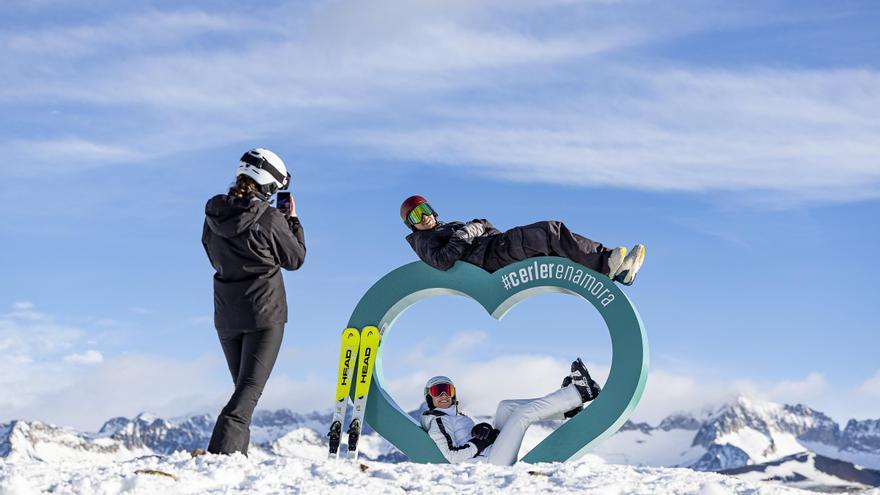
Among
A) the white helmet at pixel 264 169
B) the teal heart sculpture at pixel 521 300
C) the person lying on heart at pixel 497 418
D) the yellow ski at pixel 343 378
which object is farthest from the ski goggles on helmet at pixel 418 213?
the white helmet at pixel 264 169

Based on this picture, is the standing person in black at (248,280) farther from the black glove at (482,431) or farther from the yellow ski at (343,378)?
the black glove at (482,431)

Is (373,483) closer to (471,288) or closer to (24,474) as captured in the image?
(24,474)

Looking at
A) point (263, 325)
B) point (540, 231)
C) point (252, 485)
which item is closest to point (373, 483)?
point (252, 485)

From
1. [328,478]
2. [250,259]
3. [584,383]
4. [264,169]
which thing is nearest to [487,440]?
[584,383]

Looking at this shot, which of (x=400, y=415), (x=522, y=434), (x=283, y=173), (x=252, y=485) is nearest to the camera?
(x=252, y=485)

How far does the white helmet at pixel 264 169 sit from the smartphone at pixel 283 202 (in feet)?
0.29

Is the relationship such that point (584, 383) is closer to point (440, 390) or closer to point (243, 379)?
point (440, 390)

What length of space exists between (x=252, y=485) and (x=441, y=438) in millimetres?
3977

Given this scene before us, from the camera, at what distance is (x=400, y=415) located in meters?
12.5

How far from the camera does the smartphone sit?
1048 cm

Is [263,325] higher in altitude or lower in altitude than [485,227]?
lower

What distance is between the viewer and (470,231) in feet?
41.0

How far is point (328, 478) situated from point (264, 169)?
10.1ft

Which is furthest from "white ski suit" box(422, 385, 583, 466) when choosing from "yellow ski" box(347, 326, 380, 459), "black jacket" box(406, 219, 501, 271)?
"black jacket" box(406, 219, 501, 271)
